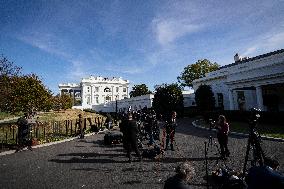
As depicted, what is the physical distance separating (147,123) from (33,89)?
89.6 ft

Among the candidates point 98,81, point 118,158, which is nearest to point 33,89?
point 118,158

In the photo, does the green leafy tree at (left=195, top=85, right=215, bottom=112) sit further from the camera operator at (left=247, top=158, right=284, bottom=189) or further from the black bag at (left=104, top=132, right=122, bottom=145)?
the camera operator at (left=247, top=158, right=284, bottom=189)

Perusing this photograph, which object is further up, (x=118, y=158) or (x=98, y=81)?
(x=98, y=81)

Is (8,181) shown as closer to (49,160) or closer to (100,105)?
(49,160)

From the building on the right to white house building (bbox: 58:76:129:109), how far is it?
7291cm

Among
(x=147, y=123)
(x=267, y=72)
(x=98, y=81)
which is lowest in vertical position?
(x=147, y=123)

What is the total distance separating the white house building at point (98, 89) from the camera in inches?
4341

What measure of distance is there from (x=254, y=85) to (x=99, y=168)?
2366 centimetres

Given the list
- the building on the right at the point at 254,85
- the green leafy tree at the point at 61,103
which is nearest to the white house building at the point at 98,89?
the green leafy tree at the point at 61,103

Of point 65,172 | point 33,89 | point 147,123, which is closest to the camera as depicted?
point 65,172

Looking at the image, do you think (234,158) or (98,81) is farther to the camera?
(98,81)

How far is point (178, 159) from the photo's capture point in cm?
1098

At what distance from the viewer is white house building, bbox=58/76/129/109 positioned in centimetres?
11025

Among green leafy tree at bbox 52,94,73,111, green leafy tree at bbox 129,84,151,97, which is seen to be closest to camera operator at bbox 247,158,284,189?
green leafy tree at bbox 52,94,73,111
